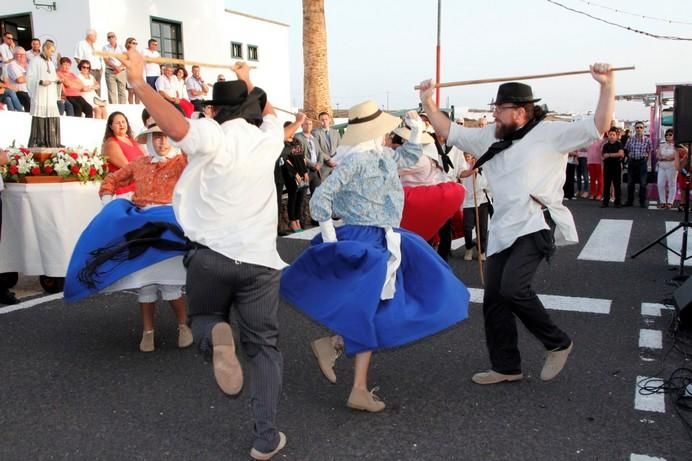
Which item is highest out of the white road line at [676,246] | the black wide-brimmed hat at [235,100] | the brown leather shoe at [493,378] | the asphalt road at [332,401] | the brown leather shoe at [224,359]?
the black wide-brimmed hat at [235,100]

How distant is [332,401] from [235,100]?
6.84 ft

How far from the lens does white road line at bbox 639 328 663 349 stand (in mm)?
5273

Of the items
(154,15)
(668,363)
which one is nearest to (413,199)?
(668,363)

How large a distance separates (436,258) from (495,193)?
2.18ft

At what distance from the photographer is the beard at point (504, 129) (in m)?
4.30

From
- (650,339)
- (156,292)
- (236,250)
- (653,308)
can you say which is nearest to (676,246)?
(653,308)

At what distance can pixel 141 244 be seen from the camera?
4.86m

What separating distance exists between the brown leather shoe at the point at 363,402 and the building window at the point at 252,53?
24.2 meters

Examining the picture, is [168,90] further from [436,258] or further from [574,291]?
[436,258]

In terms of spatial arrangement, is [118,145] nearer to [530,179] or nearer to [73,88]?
[530,179]

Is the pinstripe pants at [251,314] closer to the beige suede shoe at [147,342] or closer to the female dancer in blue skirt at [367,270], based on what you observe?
the female dancer in blue skirt at [367,270]

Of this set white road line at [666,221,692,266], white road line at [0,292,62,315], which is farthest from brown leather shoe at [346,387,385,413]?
white road line at [666,221,692,266]

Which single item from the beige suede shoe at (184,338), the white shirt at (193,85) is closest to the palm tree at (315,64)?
the white shirt at (193,85)

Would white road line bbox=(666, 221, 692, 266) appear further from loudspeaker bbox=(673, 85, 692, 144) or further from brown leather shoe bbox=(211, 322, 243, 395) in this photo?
brown leather shoe bbox=(211, 322, 243, 395)
